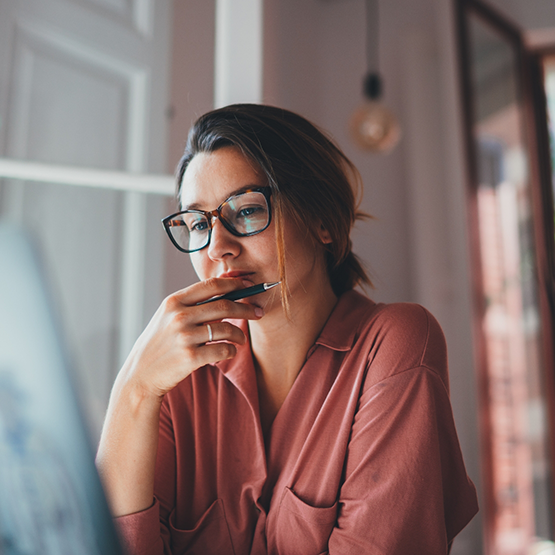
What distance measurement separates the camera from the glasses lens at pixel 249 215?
0.90 m

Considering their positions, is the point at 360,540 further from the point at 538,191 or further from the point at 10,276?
the point at 538,191

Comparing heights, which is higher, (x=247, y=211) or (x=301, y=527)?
(x=247, y=211)

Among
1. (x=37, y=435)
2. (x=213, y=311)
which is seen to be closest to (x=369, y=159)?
(x=213, y=311)

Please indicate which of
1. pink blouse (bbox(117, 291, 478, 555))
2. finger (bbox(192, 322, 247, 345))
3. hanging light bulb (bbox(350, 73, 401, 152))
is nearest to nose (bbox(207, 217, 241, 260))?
finger (bbox(192, 322, 247, 345))

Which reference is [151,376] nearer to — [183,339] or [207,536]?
[183,339]

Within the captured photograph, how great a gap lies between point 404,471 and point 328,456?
5.6 inches

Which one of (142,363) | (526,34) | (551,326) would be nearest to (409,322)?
(142,363)

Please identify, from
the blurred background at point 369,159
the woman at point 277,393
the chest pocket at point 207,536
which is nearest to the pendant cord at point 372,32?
the blurred background at point 369,159

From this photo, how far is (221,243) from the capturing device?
0.89 m

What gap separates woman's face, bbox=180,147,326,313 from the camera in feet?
2.96

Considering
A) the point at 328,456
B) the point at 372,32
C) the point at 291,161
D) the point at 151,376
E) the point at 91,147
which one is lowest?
the point at 328,456

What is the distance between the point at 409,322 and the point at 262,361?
12.0 inches

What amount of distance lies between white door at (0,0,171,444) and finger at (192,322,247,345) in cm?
55

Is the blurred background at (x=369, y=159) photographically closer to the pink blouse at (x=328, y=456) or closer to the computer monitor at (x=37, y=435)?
the computer monitor at (x=37, y=435)
